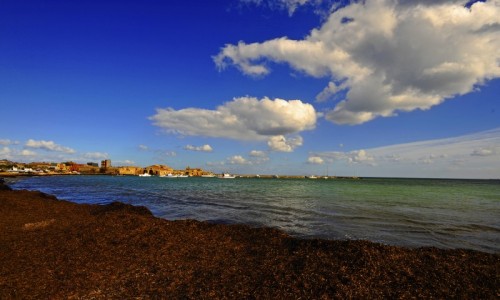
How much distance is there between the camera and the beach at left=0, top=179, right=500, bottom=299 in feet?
27.9

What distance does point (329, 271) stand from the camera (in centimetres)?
970

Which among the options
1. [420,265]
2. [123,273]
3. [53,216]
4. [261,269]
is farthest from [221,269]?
[53,216]

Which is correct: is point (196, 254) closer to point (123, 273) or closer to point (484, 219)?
point (123, 273)

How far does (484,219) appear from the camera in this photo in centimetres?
2634

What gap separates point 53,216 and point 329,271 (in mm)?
20905

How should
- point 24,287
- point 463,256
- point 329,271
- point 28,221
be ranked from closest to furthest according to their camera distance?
point 24,287 → point 329,271 → point 463,256 → point 28,221

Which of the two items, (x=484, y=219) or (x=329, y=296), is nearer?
(x=329, y=296)

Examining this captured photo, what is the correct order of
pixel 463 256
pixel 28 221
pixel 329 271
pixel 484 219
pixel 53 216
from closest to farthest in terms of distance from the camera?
1. pixel 329 271
2. pixel 463 256
3. pixel 28 221
4. pixel 53 216
5. pixel 484 219

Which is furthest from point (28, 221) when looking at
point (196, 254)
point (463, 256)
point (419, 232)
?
point (419, 232)

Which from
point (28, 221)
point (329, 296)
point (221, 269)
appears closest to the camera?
point (329, 296)

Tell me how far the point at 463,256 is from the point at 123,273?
1337cm

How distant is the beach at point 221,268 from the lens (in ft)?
27.9

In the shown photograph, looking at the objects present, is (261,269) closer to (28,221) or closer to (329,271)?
(329,271)

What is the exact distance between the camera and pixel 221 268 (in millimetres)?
10516
